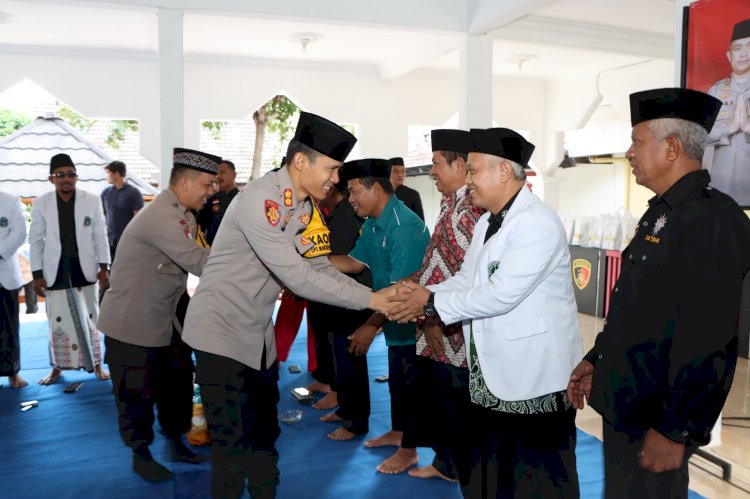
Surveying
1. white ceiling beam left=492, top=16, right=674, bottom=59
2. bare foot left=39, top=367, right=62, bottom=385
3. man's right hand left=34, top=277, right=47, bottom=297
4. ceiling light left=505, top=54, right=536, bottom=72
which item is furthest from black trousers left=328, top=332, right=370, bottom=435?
ceiling light left=505, top=54, right=536, bottom=72

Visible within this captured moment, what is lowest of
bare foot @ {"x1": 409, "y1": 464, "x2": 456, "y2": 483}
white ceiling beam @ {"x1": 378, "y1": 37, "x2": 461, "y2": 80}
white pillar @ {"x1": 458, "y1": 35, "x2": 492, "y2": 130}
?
bare foot @ {"x1": 409, "y1": 464, "x2": 456, "y2": 483}

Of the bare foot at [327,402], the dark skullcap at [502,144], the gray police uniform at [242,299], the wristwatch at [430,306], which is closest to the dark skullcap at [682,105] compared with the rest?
the dark skullcap at [502,144]

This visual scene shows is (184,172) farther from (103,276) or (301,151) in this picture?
(103,276)

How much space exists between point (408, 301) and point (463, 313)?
441mm

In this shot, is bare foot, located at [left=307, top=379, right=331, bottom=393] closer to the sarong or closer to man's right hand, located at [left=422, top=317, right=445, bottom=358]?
the sarong

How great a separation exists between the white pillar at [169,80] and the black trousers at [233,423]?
2.94 m

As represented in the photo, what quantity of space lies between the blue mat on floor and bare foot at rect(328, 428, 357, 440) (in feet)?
0.14

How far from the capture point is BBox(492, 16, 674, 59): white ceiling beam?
6531mm

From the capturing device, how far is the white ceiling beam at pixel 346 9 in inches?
186

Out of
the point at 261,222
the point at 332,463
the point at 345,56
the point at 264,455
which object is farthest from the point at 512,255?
the point at 345,56

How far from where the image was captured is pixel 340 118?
30.8ft

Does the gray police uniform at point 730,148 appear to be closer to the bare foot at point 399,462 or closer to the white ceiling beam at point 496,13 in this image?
the white ceiling beam at point 496,13

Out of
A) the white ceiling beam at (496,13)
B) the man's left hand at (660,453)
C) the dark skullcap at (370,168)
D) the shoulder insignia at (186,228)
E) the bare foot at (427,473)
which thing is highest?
the white ceiling beam at (496,13)

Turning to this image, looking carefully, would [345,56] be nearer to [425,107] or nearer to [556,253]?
[425,107]
